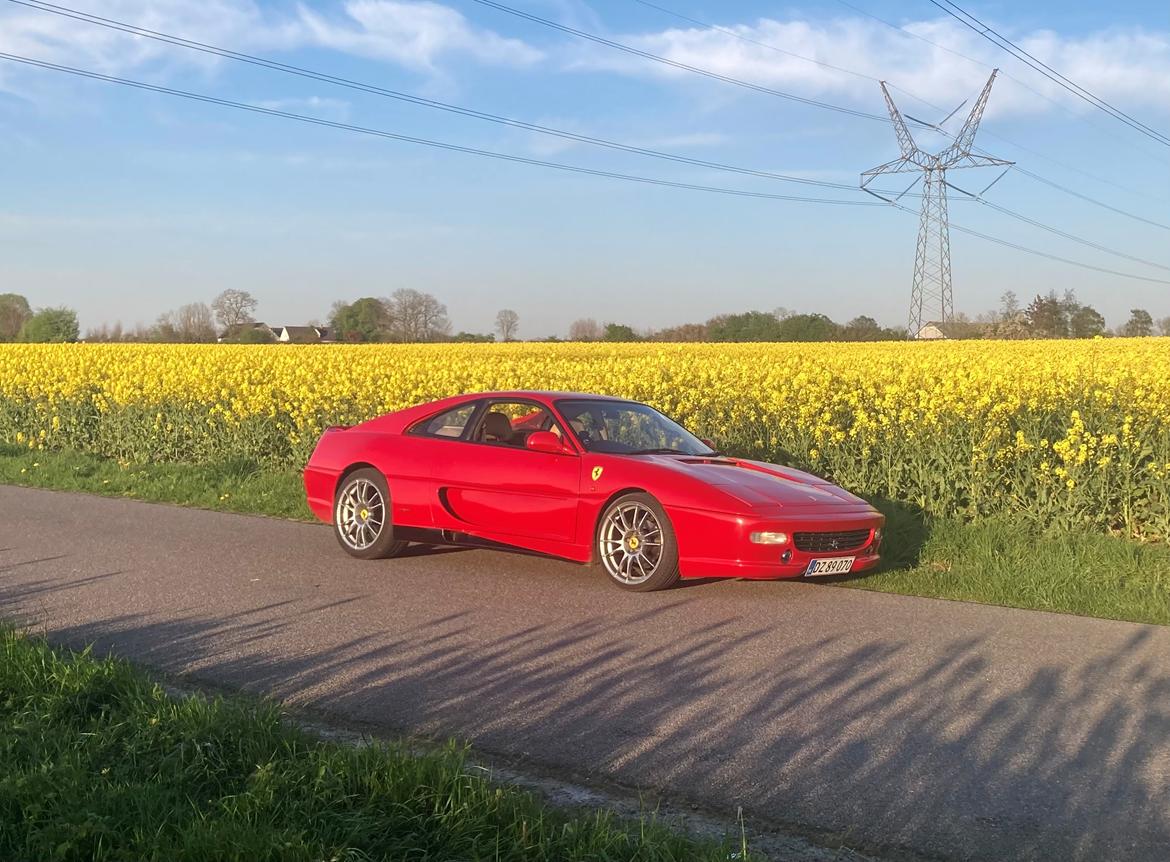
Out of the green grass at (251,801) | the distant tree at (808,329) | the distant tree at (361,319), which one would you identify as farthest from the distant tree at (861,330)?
the green grass at (251,801)

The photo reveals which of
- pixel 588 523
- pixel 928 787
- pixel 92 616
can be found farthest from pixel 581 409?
pixel 928 787

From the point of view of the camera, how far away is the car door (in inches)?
318

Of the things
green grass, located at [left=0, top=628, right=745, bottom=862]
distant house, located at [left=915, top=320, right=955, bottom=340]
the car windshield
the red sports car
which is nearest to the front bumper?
the red sports car

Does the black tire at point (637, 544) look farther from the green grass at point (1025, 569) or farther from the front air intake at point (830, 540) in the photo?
the green grass at point (1025, 569)

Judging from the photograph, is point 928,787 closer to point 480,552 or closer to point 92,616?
point 92,616

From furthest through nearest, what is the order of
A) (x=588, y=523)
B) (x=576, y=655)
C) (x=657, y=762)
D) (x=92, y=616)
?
(x=588, y=523) < (x=92, y=616) < (x=576, y=655) < (x=657, y=762)

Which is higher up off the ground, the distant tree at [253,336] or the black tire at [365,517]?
the distant tree at [253,336]

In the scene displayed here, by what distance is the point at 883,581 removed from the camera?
827 cm

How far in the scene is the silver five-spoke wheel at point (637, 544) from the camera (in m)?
7.57

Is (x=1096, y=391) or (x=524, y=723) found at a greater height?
(x=1096, y=391)

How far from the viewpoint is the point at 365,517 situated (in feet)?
29.6

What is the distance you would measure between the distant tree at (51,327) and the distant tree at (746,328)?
32867 mm

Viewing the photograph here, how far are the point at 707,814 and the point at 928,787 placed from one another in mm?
809

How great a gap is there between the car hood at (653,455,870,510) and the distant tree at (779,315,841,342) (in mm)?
51302
